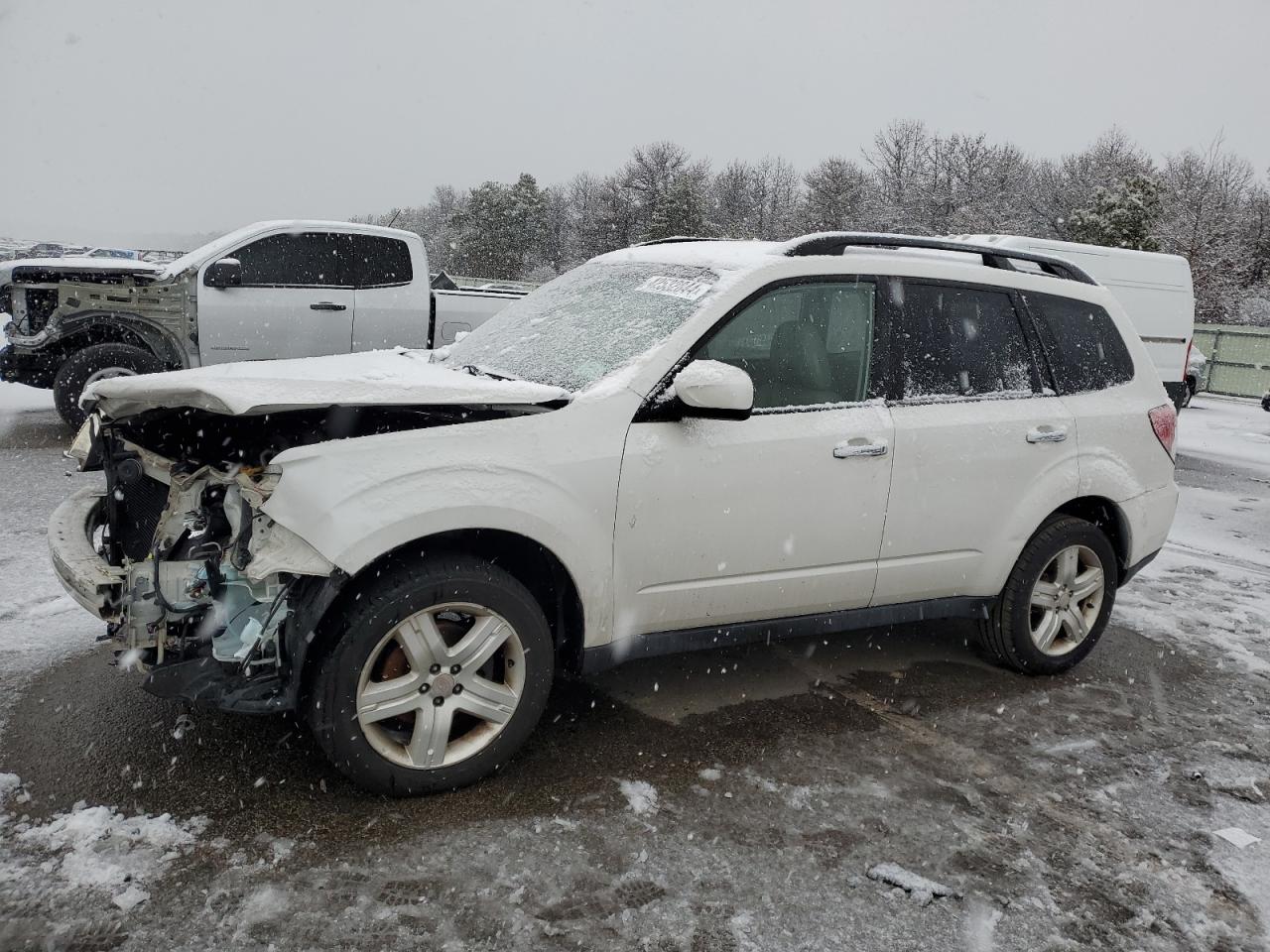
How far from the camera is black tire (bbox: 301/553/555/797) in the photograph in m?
2.95

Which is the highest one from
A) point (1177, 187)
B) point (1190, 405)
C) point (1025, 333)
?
point (1177, 187)

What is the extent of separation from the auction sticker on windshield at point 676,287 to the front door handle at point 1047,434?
162 cm

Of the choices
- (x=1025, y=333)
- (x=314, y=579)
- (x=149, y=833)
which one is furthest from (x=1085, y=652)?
(x=149, y=833)

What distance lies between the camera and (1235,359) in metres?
23.6

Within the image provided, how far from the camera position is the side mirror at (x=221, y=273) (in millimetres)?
9078

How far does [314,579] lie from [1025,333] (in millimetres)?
3219

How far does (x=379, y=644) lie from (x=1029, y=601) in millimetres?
2907

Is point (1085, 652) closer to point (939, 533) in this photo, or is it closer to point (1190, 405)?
point (939, 533)

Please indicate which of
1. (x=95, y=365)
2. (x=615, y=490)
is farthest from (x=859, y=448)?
(x=95, y=365)

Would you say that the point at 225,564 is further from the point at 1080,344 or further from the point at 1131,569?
the point at 1131,569

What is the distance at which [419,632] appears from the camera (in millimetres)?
3049

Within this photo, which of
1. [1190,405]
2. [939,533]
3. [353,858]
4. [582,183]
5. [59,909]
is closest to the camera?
[59,909]

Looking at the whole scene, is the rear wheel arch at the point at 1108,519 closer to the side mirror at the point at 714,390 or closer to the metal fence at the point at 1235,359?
the side mirror at the point at 714,390

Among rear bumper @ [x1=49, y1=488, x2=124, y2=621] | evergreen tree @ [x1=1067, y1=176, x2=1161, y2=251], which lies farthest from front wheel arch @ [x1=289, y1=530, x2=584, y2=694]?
evergreen tree @ [x1=1067, y1=176, x2=1161, y2=251]
